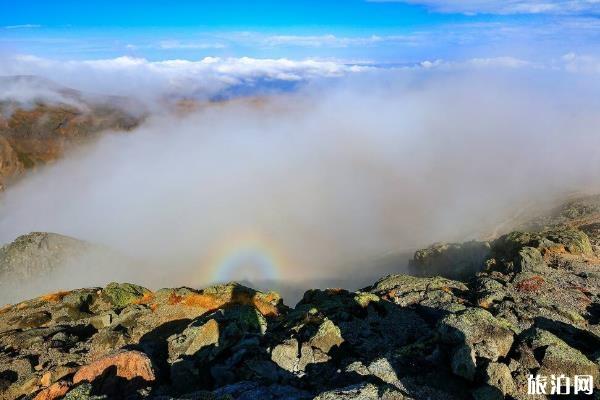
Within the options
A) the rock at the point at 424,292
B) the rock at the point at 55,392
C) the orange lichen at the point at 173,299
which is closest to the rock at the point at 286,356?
the rock at the point at 55,392

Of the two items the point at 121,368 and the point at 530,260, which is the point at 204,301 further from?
the point at 530,260

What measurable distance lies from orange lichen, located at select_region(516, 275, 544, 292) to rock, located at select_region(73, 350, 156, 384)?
32.0 m

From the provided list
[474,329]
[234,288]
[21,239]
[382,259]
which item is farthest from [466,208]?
[21,239]

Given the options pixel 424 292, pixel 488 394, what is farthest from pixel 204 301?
pixel 488 394

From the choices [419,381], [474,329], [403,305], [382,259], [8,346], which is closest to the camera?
[419,381]

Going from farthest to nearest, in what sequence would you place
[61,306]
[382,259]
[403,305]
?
[382,259] → [61,306] → [403,305]

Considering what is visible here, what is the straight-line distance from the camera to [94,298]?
155ft

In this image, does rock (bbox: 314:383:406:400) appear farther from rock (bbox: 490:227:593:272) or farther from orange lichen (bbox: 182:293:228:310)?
rock (bbox: 490:227:593:272)

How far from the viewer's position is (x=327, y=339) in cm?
2872

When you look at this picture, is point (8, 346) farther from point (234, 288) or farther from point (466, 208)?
point (466, 208)

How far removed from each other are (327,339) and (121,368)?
13.2 metres

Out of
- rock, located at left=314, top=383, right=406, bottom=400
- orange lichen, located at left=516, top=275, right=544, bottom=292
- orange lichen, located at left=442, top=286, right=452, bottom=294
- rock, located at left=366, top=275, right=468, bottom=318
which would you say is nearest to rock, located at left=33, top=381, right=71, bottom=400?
rock, located at left=314, top=383, right=406, bottom=400

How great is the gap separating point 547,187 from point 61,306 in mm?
175067

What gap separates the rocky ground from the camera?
75.0 feet
